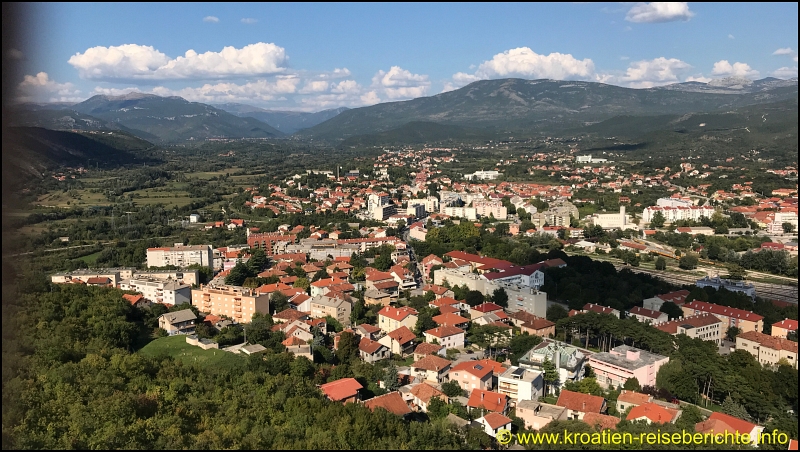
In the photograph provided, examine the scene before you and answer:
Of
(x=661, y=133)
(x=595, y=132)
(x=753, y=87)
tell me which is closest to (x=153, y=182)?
(x=661, y=133)

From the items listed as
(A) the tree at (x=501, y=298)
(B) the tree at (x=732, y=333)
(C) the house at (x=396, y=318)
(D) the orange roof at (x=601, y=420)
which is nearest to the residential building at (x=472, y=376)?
(D) the orange roof at (x=601, y=420)

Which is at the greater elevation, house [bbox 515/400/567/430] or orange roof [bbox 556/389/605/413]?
orange roof [bbox 556/389/605/413]

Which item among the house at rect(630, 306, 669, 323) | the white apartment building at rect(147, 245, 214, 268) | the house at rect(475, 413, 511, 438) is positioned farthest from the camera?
the white apartment building at rect(147, 245, 214, 268)

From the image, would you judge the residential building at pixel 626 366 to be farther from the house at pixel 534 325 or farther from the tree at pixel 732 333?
the tree at pixel 732 333

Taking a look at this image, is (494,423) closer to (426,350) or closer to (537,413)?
(537,413)

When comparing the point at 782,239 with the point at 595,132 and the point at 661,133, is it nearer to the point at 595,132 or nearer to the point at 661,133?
the point at 661,133

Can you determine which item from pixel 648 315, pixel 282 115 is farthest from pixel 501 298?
pixel 282 115

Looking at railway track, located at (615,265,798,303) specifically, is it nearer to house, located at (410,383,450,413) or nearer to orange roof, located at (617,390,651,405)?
orange roof, located at (617,390,651,405)

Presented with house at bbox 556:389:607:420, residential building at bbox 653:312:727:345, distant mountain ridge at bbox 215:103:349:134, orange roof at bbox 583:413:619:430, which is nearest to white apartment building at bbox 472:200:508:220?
residential building at bbox 653:312:727:345
